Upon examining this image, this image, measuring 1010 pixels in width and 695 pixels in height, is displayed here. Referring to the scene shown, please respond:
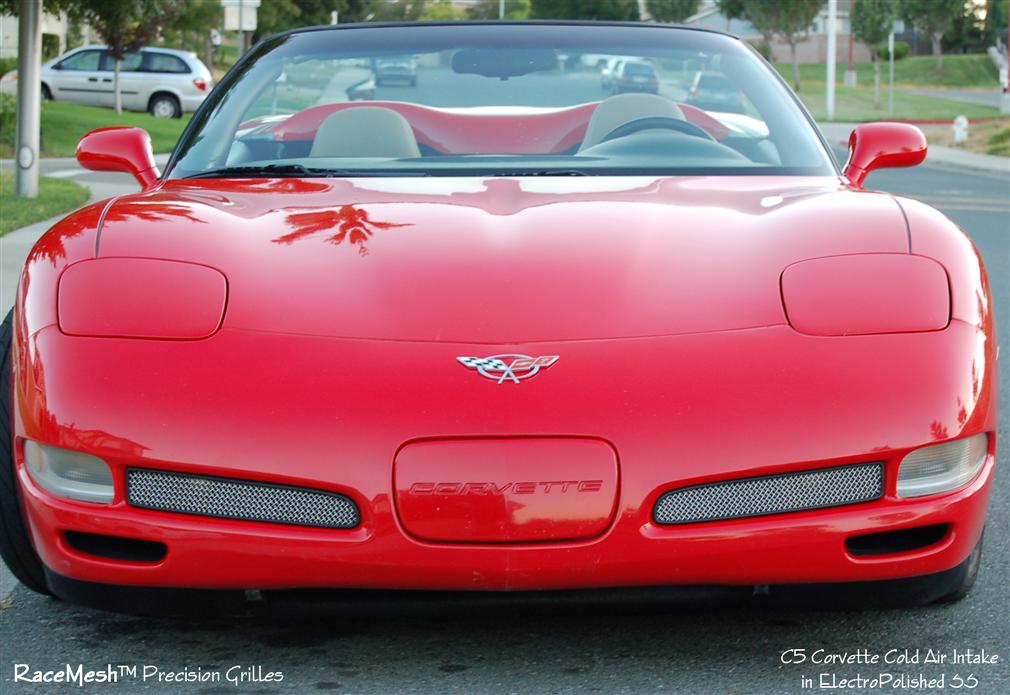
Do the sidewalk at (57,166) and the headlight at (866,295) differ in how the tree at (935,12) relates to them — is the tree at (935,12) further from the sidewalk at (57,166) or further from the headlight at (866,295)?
the headlight at (866,295)

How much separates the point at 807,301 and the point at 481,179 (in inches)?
41.0

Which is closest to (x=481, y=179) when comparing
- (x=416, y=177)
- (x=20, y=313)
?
(x=416, y=177)

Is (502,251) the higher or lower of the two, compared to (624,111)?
lower

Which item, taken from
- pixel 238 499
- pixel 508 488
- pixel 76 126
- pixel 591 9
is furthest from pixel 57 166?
pixel 591 9

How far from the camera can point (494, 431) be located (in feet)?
8.51

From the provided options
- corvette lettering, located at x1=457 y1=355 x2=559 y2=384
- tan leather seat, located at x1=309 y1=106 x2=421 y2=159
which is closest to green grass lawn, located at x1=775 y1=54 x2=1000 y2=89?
tan leather seat, located at x1=309 y1=106 x2=421 y2=159

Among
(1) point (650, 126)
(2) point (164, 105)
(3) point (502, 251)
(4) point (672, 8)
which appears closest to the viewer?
(3) point (502, 251)

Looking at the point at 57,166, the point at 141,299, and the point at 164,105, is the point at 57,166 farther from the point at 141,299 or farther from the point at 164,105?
the point at 141,299

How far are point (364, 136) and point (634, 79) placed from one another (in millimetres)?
1204

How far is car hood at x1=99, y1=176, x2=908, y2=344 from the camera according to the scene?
2752 mm

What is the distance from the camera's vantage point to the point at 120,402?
2691 mm

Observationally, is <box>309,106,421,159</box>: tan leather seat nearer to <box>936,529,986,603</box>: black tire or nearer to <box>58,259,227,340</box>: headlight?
<box>58,259,227,340</box>: headlight

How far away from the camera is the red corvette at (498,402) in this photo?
103 inches

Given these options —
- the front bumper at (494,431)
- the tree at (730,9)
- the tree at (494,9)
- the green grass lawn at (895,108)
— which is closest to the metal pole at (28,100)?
the front bumper at (494,431)
